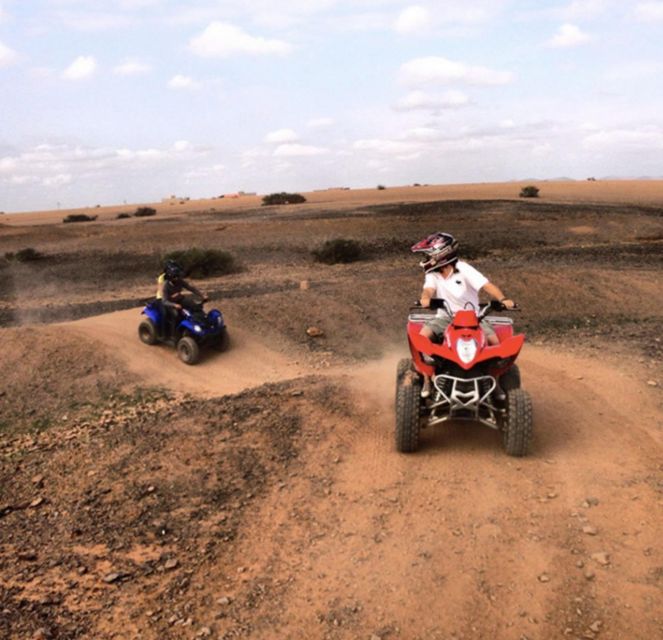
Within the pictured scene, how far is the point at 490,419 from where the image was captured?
20.6 ft

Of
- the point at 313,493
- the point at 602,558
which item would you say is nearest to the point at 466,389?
the point at 313,493

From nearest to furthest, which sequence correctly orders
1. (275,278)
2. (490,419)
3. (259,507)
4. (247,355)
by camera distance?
(259,507) < (490,419) < (247,355) < (275,278)

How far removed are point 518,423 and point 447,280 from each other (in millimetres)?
1785

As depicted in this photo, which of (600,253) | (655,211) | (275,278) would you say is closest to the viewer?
(275,278)

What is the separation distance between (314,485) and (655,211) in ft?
112

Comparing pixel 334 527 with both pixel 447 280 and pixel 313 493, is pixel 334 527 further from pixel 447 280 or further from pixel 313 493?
pixel 447 280

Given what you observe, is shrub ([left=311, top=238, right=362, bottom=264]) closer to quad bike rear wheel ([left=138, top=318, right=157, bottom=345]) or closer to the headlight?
quad bike rear wheel ([left=138, top=318, right=157, bottom=345])

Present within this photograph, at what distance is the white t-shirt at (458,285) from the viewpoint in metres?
6.89

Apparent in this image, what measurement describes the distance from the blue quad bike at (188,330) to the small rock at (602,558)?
7.81 metres

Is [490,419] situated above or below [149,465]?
above

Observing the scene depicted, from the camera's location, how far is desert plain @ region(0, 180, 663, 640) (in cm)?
423

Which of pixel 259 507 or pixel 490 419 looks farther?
pixel 490 419

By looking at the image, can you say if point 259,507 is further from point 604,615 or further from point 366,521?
point 604,615

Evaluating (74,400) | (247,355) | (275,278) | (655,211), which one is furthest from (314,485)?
(655,211)
